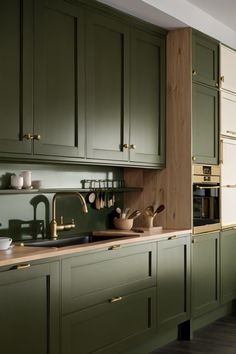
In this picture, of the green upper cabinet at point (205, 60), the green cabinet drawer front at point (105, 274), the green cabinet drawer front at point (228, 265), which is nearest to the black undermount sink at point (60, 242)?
the green cabinet drawer front at point (105, 274)

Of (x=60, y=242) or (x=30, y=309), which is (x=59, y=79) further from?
(x=30, y=309)

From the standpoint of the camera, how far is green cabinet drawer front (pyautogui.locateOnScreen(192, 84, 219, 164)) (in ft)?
14.5

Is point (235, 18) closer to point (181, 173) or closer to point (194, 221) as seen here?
point (181, 173)

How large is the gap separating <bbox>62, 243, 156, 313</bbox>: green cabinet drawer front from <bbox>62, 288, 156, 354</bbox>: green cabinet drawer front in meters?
0.06

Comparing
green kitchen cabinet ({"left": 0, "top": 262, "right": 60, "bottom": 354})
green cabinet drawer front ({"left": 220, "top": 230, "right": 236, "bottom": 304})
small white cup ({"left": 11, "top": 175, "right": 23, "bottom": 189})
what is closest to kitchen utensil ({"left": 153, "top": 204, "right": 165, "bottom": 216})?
green cabinet drawer front ({"left": 220, "top": 230, "right": 236, "bottom": 304})

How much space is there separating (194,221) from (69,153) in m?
1.39

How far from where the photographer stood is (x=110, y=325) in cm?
338

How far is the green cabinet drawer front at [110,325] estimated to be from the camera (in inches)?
121

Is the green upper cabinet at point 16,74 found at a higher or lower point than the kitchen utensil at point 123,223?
higher

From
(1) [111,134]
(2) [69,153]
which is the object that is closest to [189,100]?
(1) [111,134]

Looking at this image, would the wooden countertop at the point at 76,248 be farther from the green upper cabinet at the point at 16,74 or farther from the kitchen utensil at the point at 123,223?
the green upper cabinet at the point at 16,74

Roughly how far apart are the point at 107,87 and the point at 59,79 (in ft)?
1.70

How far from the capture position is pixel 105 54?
3.80 metres

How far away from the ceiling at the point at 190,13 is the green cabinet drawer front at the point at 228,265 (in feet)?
5.76
